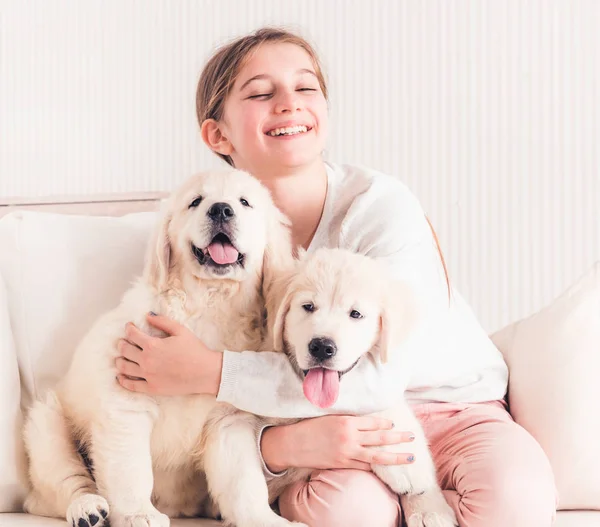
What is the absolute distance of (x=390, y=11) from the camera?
3125 millimetres

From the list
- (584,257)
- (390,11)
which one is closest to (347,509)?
(584,257)

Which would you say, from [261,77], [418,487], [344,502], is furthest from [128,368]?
[261,77]

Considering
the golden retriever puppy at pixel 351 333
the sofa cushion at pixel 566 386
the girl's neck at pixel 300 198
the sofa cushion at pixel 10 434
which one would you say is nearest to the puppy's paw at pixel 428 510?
the golden retriever puppy at pixel 351 333

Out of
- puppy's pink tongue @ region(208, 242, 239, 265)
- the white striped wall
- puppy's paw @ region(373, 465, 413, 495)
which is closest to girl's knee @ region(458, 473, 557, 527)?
puppy's paw @ region(373, 465, 413, 495)

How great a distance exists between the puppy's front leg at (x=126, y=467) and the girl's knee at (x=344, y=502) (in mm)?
304

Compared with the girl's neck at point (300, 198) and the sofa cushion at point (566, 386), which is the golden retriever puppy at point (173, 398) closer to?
the girl's neck at point (300, 198)

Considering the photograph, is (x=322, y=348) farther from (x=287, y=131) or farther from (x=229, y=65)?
(x=229, y=65)

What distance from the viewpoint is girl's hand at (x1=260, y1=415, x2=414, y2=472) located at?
1702mm

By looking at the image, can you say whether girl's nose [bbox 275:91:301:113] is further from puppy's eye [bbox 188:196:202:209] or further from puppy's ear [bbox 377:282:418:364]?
puppy's ear [bbox 377:282:418:364]

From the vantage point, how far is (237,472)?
66.0 inches

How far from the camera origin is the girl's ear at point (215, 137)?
235 cm

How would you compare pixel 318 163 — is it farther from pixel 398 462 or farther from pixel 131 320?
pixel 398 462

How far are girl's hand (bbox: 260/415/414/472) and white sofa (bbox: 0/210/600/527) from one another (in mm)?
492

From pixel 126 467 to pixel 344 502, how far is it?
0.48m
